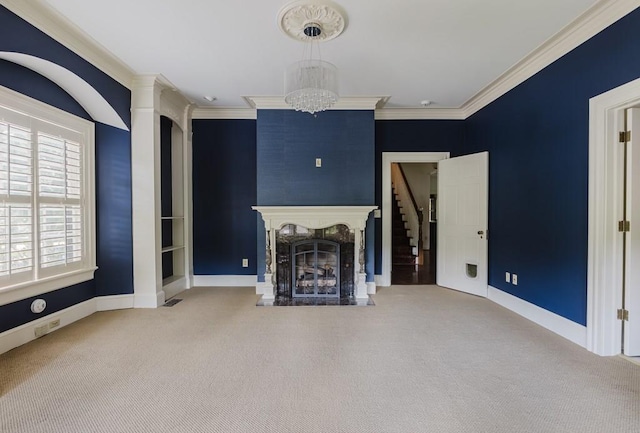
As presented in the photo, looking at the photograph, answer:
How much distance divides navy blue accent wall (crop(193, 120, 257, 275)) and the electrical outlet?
80.1 inches

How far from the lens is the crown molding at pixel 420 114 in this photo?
4723 millimetres

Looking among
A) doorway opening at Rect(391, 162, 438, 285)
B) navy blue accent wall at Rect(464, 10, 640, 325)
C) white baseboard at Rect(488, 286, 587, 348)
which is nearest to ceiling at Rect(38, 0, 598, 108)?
navy blue accent wall at Rect(464, 10, 640, 325)

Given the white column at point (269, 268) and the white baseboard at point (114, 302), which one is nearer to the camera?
the white baseboard at point (114, 302)

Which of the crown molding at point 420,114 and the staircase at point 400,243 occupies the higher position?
the crown molding at point 420,114

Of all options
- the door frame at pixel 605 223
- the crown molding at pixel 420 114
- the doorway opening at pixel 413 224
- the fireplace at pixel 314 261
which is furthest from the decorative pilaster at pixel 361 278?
the door frame at pixel 605 223

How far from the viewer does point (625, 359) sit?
2.43m

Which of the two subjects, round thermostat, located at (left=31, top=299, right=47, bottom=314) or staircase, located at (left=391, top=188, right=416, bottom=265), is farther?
staircase, located at (left=391, top=188, right=416, bottom=265)

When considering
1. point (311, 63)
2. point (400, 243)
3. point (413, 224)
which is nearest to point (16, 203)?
point (311, 63)

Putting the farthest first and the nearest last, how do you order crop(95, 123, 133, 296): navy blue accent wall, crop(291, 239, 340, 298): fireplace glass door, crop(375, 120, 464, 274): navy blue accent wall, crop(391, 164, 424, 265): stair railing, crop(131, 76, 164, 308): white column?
crop(391, 164, 424, 265): stair railing, crop(375, 120, 464, 274): navy blue accent wall, crop(291, 239, 340, 298): fireplace glass door, crop(131, 76, 164, 308): white column, crop(95, 123, 133, 296): navy blue accent wall

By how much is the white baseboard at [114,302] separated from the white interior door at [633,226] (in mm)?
5041

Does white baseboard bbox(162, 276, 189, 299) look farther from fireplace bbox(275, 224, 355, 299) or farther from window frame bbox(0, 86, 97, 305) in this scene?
fireplace bbox(275, 224, 355, 299)

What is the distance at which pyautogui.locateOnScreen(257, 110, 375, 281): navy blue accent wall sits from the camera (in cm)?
429

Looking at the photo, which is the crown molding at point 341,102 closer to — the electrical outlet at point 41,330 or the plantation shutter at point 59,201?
the plantation shutter at point 59,201

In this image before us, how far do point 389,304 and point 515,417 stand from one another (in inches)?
85.2
